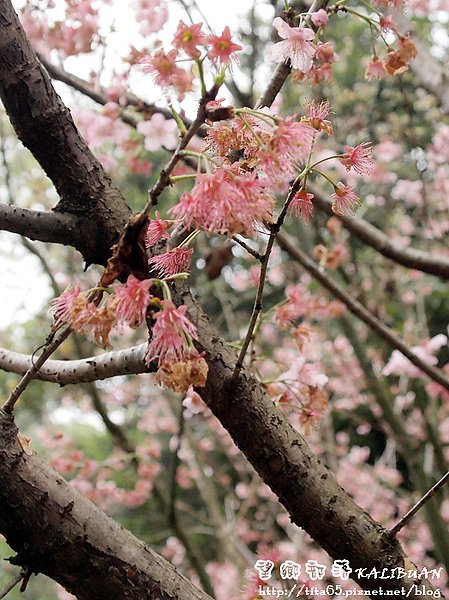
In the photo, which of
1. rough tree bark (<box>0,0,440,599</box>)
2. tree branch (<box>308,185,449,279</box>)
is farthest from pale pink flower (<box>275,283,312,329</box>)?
rough tree bark (<box>0,0,440,599</box>)

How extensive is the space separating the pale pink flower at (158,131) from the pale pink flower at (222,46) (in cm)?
116

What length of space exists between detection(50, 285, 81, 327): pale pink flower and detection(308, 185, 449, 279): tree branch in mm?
1104

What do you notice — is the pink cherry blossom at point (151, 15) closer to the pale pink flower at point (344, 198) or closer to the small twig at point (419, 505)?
the pale pink flower at point (344, 198)

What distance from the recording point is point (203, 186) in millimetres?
640

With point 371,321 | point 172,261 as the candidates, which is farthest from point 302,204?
point 371,321

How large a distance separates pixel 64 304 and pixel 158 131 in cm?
129

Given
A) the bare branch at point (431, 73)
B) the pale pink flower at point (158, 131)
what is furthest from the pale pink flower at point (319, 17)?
the bare branch at point (431, 73)

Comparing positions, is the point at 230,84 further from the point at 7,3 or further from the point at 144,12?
the point at 7,3

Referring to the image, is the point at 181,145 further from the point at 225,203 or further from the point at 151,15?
the point at 151,15

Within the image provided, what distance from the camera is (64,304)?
758 millimetres

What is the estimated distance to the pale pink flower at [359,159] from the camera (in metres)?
0.84

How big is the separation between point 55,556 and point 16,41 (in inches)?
31.1

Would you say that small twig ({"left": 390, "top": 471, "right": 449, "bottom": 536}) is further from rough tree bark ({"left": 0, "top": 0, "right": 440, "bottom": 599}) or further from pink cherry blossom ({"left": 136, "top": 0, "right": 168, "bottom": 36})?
pink cherry blossom ({"left": 136, "top": 0, "right": 168, "bottom": 36})

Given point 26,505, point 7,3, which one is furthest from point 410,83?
point 26,505
